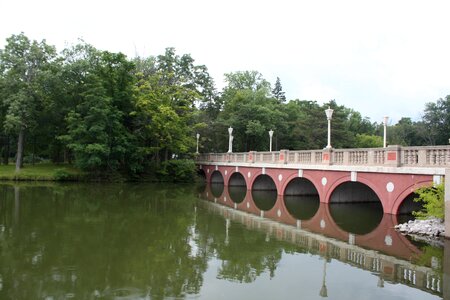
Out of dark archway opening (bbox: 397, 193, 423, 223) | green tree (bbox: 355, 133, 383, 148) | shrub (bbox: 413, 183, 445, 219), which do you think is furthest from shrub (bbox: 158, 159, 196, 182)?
green tree (bbox: 355, 133, 383, 148)

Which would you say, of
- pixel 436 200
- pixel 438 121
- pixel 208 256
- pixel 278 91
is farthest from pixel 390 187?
pixel 278 91

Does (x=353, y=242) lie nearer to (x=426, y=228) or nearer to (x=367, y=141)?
(x=426, y=228)

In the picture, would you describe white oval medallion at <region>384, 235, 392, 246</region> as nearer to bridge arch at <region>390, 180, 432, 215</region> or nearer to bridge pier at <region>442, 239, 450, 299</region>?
bridge pier at <region>442, 239, 450, 299</region>

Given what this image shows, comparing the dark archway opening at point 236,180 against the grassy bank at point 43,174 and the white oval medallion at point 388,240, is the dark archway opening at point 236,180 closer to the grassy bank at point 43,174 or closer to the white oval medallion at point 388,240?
the grassy bank at point 43,174

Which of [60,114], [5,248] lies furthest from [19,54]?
[5,248]

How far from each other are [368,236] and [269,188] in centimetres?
1640

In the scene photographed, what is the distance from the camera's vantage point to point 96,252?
31.3 feet

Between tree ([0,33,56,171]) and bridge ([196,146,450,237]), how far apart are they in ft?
58.0

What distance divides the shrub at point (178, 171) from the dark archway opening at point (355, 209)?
17963 millimetres

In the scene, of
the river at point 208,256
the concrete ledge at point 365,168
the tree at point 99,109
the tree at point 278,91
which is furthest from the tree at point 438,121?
the river at point 208,256

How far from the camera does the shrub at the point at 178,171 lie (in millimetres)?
35469

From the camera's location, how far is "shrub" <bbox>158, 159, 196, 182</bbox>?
3547cm

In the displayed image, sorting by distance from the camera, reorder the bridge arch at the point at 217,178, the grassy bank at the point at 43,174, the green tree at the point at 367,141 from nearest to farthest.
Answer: the grassy bank at the point at 43,174 < the bridge arch at the point at 217,178 < the green tree at the point at 367,141

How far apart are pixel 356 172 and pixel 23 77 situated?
28246mm
